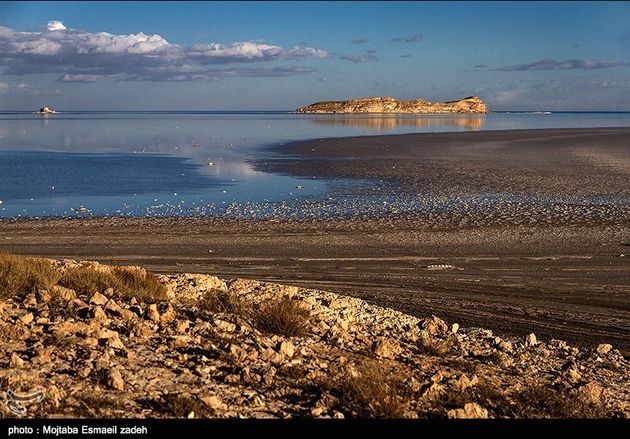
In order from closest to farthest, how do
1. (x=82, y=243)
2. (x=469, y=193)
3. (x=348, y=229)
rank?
(x=82, y=243) < (x=348, y=229) < (x=469, y=193)

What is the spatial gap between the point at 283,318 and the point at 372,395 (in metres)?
2.17

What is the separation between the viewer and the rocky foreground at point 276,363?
240 inches

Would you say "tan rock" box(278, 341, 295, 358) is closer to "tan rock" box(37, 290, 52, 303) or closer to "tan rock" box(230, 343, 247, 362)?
"tan rock" box(230, 343, 247, 362)

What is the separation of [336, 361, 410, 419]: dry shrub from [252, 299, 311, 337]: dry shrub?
4.74 feet

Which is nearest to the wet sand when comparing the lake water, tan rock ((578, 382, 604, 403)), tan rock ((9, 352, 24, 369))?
the lake water

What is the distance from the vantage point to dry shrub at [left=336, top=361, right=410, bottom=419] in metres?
5.97

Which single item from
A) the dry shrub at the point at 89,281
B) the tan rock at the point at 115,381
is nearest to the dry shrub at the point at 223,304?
the dry shrub at the point at 89,281

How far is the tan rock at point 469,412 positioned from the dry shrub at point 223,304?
11.1 ft

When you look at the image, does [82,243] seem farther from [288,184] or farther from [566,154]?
[566,154]

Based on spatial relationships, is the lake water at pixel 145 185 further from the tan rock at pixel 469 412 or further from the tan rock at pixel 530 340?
the tan rock at pixel 469 412

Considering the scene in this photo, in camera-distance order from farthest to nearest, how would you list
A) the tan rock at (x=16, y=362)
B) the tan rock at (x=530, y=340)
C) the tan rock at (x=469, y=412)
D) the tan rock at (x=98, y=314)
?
the tan rock at (x=530, y=340) → the tan rock at (x=98, y=314) → the tan rock at (x=16, y=362) → the tan rock at (x=469, y=412)

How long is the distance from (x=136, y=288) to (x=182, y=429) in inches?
164

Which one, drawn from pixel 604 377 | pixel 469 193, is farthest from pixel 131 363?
pixel 469 193

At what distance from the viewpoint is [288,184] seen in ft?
89.3
